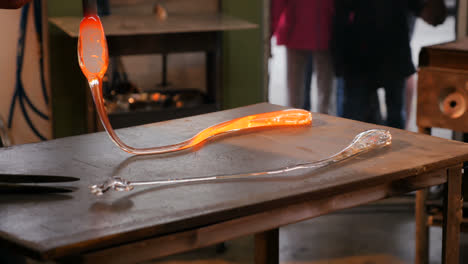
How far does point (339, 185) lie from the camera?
1.67 metres

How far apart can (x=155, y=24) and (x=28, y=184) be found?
1.82 meters

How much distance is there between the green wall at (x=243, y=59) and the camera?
4.01 metres

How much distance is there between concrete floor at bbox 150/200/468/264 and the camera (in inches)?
131

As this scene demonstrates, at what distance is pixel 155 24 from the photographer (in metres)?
3.35

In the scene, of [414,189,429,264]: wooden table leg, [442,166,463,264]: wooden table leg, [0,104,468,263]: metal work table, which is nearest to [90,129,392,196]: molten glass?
[0,104,468,263]: metal work table

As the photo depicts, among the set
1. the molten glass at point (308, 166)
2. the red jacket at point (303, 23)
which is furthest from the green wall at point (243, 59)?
the molten glass at point (308, 166)

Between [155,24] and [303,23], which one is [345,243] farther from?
[155,24]

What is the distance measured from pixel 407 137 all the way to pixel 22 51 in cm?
214

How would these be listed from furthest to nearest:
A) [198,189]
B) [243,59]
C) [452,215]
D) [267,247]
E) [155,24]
Answer: [243,59] → [155,24] → [267,247] → [452,215] → [198,189]

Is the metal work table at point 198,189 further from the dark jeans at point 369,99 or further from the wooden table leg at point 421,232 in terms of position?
the dark jeans at point 369,99

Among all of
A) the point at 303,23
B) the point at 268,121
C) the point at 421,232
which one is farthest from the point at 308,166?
the point at 303,23

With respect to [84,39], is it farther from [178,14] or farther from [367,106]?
[367,106]

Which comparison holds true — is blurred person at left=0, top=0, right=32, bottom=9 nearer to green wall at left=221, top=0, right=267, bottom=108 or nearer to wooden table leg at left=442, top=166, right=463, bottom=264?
wooden table leg at left=442, top=166, right=463, bottom=264

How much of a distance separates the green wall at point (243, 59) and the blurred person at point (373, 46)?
16.6 inches
